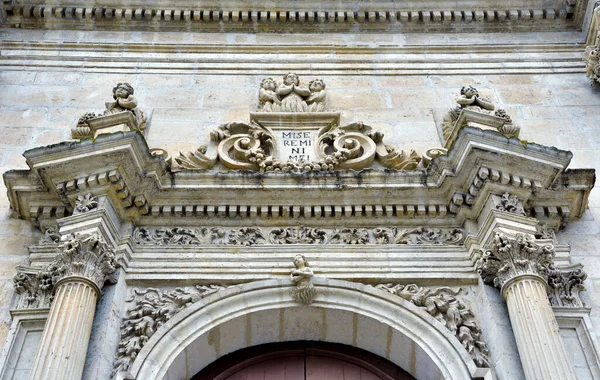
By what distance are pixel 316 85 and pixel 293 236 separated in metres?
2.58

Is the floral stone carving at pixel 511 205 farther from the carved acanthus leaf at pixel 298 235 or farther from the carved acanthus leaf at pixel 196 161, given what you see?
the carved acanthus leaf at pixel 196 161

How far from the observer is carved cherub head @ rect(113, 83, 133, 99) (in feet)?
32.8

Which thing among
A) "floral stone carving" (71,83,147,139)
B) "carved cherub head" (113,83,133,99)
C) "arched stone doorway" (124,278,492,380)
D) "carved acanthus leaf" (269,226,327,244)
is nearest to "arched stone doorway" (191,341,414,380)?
"arched stone doorway" (124,278,492,380)

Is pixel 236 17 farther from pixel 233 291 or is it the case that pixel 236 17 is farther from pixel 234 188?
pixel 233 291

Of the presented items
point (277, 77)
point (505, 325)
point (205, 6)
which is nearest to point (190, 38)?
point (205, 6)

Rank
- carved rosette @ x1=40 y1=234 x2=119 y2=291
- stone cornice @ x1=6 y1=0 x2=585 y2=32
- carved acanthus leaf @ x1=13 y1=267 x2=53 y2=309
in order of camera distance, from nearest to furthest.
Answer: carved rosette @ x1=40 y1=234 x2=119 y2=291 < carved acanthus leaf @ x1=13 y1=267 x2=53 y2=309 < stone cornice @ x1=6 y1=0 x2=585 y2=32

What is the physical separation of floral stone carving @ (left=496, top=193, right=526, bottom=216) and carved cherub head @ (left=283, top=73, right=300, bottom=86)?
128 inches

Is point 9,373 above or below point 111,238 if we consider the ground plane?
below

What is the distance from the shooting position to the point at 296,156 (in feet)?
31.9

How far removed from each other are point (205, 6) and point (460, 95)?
3710 mm

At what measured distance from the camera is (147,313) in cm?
805

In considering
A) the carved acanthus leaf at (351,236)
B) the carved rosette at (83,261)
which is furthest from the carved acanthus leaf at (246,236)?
the carved rosette at (83,261)

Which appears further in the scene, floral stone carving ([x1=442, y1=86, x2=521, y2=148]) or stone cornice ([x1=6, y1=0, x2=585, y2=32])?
stone cornice ([x1=6, y1=0, x2=585, y2=32])

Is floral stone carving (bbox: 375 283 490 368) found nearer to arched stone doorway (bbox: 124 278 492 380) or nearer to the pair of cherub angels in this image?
arched stone doorway (bbox: 124 278 492 380)
